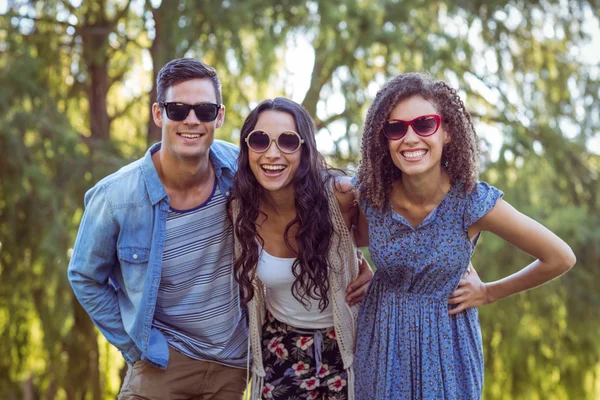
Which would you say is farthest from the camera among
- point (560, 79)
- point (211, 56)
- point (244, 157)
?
point (560, 79)

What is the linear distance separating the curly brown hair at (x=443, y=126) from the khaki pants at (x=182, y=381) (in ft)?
3.32

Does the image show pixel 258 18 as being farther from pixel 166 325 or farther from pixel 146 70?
pixel 166 325

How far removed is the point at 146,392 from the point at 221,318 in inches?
16.2

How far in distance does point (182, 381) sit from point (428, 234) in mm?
1188

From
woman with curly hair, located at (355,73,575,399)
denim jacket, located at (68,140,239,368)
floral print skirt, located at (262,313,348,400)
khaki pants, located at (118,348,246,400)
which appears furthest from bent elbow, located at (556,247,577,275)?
denim jacket, located at (68,140,239,368)

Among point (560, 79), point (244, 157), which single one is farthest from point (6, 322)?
point (560, 79)

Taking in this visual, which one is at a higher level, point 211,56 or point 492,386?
point 211,56

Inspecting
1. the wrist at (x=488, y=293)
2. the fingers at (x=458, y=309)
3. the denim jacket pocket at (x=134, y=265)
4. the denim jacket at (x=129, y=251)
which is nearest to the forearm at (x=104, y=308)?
the denim jacket at (x=129, y=251)

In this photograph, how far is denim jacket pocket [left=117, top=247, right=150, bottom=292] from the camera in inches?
109

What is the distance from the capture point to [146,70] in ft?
22.9

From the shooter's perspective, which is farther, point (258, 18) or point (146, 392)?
point (258, 18)

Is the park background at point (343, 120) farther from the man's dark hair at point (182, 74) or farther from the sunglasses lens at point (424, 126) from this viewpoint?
the sunglasses lens at point (424, 126)

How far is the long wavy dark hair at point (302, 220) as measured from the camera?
2668mm

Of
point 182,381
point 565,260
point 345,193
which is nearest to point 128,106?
point 182,381
